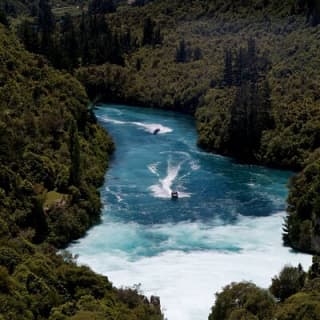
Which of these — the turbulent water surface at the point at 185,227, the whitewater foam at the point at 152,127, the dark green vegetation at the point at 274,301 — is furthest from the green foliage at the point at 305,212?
the whitewater foam at the point at 152,127

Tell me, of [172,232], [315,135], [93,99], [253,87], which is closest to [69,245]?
[172,232]

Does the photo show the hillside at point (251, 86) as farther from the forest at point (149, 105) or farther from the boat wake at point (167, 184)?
the boat wake at point (167, 184)

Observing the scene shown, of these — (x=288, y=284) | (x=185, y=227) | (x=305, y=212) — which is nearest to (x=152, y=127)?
(x=185, y=227)

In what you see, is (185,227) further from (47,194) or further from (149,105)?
(149,105)

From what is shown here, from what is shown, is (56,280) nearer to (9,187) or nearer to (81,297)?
(81,297)

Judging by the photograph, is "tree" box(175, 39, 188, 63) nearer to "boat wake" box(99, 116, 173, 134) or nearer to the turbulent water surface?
"boat wake" box(99, 116, 173, 134)

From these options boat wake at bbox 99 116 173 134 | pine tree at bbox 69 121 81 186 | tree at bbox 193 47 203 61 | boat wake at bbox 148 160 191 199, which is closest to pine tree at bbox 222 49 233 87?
boat wake at bbox 99 116 173 134
